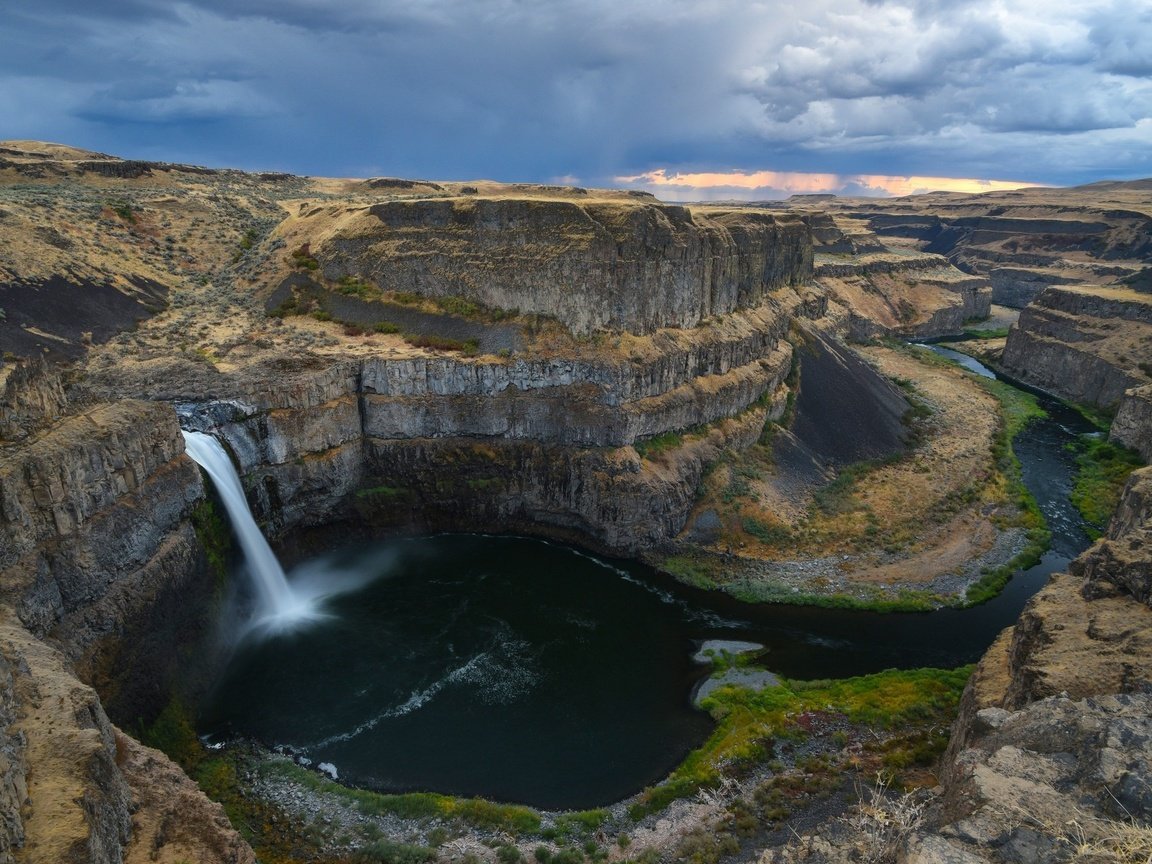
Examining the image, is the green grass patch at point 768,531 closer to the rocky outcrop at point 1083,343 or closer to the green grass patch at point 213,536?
the green grass patch at point 213,536

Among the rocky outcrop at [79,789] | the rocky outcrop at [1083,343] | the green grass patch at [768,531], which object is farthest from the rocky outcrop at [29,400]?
the rocky outcrop at [1083,343]

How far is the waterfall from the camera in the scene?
34219mm

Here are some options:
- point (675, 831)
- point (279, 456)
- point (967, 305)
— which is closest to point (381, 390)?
point (279, 456)

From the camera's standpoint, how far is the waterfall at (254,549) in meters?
34.2

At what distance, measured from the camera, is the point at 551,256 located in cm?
4488

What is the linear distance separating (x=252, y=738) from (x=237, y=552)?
406 inches

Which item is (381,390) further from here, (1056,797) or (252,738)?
(1056,797)

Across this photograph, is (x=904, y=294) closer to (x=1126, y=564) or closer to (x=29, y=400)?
(x=1126, y=564)

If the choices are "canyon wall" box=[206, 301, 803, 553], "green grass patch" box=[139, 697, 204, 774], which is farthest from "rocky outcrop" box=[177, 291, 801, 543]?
"green grass patch" box=[139, 697, 204, 774]

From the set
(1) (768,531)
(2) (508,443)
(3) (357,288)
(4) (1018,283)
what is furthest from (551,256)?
(4) (1018,283)

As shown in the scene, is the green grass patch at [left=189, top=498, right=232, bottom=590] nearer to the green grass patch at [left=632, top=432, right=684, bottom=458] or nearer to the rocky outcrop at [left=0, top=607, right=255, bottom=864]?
the rocky outcrop at [left=0, top=607, right=255, bottom=864]

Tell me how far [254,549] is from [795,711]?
2770cm

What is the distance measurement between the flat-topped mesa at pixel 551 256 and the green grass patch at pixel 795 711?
2498cm

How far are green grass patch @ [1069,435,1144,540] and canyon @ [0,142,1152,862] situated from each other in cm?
216
